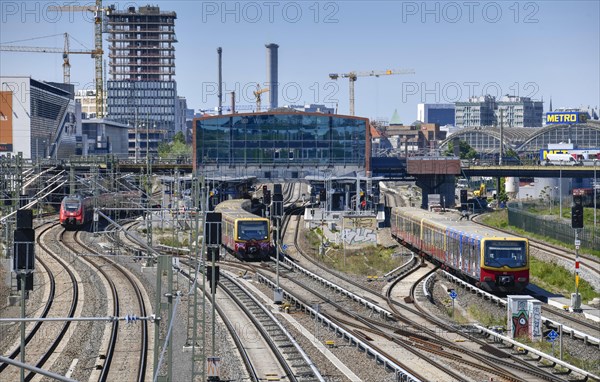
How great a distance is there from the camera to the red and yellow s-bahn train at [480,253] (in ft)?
103

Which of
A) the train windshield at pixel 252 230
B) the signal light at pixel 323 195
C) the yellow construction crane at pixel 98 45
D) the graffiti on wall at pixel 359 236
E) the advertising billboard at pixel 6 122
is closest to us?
the train windshield at pixel 252 230

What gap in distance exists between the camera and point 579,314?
29625mm

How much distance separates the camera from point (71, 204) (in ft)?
188

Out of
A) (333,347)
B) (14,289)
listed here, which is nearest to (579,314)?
(333,347)

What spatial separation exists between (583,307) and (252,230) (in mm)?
16573

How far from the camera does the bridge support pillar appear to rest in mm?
77000

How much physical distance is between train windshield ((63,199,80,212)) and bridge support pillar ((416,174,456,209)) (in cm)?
3024

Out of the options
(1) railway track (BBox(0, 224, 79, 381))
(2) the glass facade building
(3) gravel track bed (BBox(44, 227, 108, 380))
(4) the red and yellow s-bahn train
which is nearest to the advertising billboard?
(2) the glass facade building

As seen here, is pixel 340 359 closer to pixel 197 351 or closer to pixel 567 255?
pixel 197 351

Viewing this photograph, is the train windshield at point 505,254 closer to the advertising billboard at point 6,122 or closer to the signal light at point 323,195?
the signal light at point 323,195

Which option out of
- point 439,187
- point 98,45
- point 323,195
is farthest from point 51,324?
point 98,45

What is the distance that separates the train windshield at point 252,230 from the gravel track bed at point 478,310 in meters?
8.79

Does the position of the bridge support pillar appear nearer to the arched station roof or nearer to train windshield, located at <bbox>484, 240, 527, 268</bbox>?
train windshield, located at <bbox>484, 240, 527, 268</bbox>

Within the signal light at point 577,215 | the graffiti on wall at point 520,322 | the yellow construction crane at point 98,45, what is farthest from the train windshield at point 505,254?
the yellow construction crane at point 98,45
